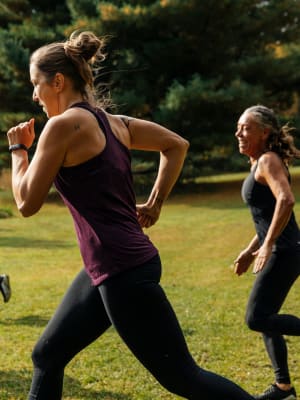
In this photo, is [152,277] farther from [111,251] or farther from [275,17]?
[275,17]

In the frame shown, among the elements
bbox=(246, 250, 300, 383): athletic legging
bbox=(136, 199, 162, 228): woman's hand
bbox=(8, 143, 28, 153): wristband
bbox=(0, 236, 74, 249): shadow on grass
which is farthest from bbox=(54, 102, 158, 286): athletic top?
bbox=(0, 236, 74, 249): shadow on grass

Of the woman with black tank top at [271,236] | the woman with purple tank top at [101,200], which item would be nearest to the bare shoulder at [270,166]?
the woman with black tank top at [271,236]

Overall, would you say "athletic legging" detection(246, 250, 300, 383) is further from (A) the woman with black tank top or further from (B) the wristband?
(B) the wristband

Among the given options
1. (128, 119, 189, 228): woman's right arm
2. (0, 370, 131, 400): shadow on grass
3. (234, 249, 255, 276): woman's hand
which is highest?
(128, 119, 189, 228): woman's right arm

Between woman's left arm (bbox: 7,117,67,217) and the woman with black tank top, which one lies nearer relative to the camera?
woman's left arm (bbox: 7,117,67,217)

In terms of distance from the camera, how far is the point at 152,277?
9.02 ft

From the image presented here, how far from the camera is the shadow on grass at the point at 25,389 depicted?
457 cm

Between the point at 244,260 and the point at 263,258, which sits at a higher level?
the point at 263,258

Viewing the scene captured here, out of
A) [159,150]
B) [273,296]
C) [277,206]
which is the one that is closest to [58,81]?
[159,150]

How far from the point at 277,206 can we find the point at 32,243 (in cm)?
1125

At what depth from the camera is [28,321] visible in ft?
23.7

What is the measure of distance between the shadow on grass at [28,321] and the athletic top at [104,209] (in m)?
4.52

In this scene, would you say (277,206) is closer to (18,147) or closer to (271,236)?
(271,236)

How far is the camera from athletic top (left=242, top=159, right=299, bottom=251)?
416 centimetres
